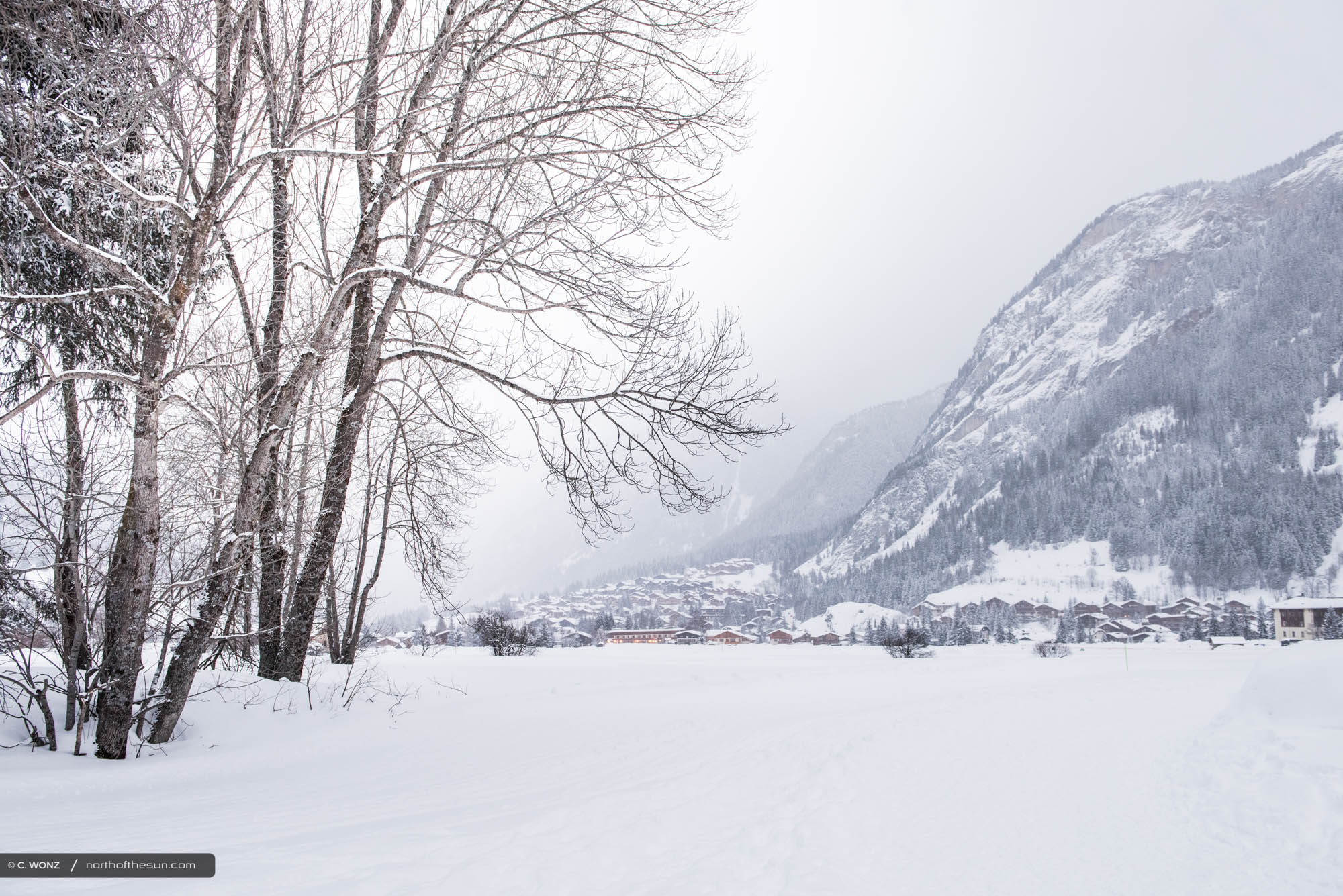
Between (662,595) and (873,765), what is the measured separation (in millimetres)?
163536

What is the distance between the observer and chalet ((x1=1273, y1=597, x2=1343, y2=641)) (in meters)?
62.2

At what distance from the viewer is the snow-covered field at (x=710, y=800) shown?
3.14m

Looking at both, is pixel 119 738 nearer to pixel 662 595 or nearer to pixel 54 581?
pixel 54 581

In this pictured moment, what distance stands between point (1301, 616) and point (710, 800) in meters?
85.1

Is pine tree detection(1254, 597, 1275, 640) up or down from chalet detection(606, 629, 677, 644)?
down

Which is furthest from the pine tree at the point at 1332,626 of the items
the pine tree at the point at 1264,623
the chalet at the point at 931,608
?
the chalet at the point at 931,608

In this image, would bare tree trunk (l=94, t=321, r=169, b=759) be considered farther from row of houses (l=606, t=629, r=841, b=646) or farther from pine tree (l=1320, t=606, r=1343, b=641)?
row of houses (l=606, t=629, r=841, b=646)

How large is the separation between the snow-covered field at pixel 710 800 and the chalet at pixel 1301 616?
7557 cm

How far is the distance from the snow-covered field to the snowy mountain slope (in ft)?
400

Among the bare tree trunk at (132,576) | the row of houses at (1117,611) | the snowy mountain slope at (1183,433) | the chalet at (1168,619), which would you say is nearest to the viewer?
the bare tree trunk at (132,576)

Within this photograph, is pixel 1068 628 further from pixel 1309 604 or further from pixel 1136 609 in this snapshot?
pixel 1309 604

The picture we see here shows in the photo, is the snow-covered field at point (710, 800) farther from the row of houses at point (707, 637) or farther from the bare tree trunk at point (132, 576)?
the row of houses at point (707, 637)

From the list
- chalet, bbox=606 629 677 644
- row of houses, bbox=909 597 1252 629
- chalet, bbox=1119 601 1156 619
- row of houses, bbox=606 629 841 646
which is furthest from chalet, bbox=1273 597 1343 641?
chalet, bbox=606 629 677 644

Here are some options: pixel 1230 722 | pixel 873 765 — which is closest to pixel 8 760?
pixel 873 765
